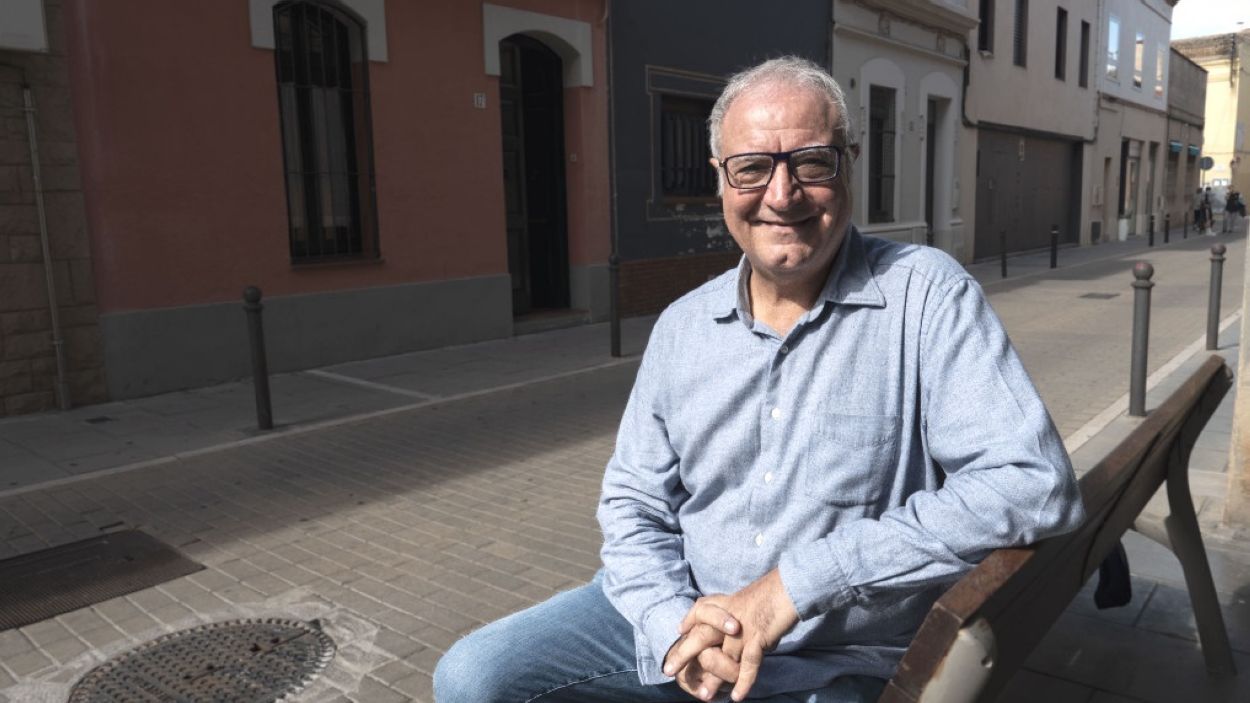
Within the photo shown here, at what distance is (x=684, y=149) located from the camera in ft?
43.5

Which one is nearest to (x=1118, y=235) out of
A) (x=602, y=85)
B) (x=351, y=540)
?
(x=602, y=85)

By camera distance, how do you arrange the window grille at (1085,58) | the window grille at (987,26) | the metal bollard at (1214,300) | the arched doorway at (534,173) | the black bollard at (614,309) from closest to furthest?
1. the metal bollard at (1214,300)
2. the black bollard at (614,309)
3. the arched doorway at (534,173)
4. the window grille at (987,26)
5. the window grille at (1085,58)

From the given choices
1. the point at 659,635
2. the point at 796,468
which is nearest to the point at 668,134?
the point at 796,468

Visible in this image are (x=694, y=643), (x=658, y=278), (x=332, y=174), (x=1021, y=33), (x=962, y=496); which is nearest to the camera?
(x=962, y=496)

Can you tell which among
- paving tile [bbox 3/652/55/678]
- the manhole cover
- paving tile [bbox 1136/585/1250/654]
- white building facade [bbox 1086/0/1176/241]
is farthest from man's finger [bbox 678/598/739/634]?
white building facade [bbox 1086/0/1176/241]

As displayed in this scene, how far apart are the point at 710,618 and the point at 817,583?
0.21 meters

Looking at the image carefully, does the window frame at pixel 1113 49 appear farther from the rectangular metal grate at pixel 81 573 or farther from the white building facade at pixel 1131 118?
the rectangular metal grate at pixel 81 573

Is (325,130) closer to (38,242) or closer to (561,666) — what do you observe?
(38,242)

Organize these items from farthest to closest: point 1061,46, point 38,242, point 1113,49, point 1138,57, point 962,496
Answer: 1. point 1138,57
2. point 1113,49
3. point 1061,46
4. point 38,242
5. point 962,496

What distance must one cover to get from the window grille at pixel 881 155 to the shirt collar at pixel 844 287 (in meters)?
16.0

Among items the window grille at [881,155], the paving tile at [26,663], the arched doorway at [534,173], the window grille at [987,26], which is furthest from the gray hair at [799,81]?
the window grille at [987,26]

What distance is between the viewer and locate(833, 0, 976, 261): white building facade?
16.8 meters

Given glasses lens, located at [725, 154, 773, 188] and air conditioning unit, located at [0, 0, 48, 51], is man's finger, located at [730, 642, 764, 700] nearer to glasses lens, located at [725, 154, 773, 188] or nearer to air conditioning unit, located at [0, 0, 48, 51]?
glasses lens, located at [725, 154, 773, 188]

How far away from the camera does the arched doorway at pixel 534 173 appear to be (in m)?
11.3
